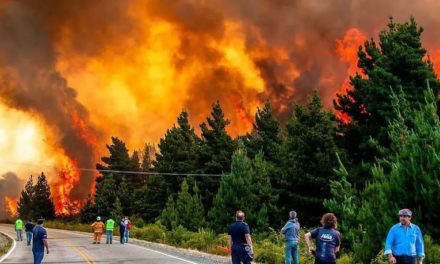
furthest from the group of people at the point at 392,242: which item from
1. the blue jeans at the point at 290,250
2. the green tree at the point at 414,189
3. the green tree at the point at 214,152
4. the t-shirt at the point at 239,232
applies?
the green tree at the point at 214,152

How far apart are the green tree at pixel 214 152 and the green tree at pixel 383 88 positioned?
71.1 ft

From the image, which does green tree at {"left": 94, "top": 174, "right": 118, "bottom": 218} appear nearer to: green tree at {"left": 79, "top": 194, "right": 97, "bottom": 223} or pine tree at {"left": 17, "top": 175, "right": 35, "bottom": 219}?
green tree at {"left": 79, "top": 194, "right": 97, "bottom": 223}

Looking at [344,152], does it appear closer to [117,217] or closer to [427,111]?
[427,111]

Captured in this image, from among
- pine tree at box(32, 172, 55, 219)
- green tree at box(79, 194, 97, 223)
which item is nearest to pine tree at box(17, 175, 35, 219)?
pine tree at box(32, 172, 55, 219)

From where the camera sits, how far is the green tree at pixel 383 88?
28891mm

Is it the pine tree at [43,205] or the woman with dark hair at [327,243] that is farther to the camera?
the pine tree at [43,205]

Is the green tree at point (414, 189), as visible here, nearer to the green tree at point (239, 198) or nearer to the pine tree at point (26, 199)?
the green tree at point (239, 198)

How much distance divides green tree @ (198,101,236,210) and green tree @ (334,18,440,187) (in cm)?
2166

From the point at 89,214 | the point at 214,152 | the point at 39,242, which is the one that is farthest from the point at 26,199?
the point at 39,242

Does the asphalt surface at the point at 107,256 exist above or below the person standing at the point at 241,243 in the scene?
below

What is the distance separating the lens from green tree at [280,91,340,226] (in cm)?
3434

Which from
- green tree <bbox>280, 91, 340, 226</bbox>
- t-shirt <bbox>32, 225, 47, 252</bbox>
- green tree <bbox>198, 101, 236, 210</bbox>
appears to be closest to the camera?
t-shirt <bbox>32, 225, 47, 252</bbox>

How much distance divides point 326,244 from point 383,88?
70.8ft

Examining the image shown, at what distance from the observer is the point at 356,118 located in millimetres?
33188
